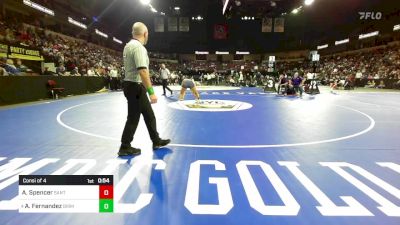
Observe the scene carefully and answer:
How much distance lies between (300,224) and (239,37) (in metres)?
49.4

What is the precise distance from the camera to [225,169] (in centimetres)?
361

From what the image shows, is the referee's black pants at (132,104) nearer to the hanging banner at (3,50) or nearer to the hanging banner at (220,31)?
the hanging banner at (3,50)

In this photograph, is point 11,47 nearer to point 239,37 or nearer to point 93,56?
point 93,56

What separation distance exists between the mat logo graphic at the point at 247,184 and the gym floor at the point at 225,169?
0.04ft

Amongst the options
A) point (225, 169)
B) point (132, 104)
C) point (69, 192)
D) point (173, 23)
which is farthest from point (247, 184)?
point (173, 23)

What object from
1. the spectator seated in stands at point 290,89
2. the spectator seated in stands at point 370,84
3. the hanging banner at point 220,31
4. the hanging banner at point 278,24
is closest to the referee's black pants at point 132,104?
the spectator seated in stands at point 290,89

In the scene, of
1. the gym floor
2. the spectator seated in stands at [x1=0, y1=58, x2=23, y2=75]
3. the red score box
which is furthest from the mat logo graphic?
the spectator seated in stands at [x1=0, y1=58, x2=23, y2=75]

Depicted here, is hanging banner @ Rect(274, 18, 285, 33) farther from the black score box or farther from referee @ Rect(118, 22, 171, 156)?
the black score box

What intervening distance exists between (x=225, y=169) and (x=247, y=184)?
1.72 feet

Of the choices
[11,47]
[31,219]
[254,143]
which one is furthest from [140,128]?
[11,47]

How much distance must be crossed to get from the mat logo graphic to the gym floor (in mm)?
11

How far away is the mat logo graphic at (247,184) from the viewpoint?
2.60 metres

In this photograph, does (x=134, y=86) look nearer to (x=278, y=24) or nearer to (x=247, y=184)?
(x=247, y=184)

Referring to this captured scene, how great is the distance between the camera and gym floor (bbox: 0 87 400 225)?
2.49m
